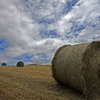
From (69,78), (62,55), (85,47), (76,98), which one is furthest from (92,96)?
(62,55)

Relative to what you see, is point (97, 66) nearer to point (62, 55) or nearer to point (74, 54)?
point (74, 54)

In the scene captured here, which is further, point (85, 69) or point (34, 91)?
point (34, 91)

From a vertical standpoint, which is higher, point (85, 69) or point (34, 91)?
point (85, 69)

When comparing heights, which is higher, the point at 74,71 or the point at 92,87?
the point at 74,71

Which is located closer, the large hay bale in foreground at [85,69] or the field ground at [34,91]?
the field ground at [34,91]

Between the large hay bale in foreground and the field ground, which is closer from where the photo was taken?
the field ground

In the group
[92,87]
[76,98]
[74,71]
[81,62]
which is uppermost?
[81,62]

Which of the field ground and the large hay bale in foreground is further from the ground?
the large hay bale in foreground

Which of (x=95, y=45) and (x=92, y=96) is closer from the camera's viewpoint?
(x=92, y=96)

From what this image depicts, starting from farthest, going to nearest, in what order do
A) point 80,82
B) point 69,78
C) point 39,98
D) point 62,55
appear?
point 62,55 < point 69,78 < point 80,82 < point 39,98

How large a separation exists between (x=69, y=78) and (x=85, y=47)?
149 cm

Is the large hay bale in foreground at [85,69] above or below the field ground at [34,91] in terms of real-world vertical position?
above

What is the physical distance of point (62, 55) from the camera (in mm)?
5844

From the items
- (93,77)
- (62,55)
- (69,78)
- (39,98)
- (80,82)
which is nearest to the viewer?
(39,98)
